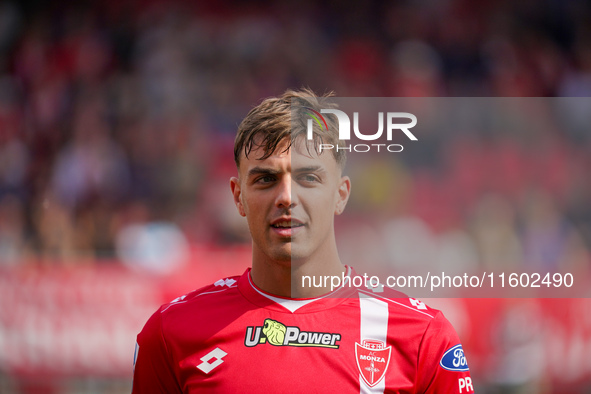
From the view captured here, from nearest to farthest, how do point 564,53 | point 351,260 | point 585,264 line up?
point 351,260 < point 585,264 < point 564,53

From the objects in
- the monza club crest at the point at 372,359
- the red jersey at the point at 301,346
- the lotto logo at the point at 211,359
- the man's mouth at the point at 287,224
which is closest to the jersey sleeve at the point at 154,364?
the red jersey at the point at 301,346

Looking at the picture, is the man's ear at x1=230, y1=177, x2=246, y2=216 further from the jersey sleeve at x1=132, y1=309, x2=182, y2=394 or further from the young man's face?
the jersey sleeve at x1=132, y1=309, x2=182, y2=394

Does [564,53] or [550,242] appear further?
[564,53]

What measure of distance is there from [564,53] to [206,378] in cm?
906

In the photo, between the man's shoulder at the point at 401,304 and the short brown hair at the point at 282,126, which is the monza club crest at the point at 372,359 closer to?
the man's shoulder at the point at 401,304

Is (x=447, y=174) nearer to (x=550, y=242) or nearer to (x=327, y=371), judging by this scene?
(x=550, y=242)

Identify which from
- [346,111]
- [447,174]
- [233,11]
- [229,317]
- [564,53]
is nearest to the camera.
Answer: [229,317]

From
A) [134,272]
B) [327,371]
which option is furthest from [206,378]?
[134,272]

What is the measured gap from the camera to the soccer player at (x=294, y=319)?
100 inches

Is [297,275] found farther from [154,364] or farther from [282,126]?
[154,364]

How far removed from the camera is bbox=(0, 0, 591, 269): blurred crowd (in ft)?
21.2

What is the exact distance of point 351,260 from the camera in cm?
350

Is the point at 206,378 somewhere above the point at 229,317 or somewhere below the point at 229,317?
below

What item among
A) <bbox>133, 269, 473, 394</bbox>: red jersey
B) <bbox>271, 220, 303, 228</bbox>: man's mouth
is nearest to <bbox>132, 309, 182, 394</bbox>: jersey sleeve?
<bbox>133, 269, 473, 394</bbox>: red jersey
